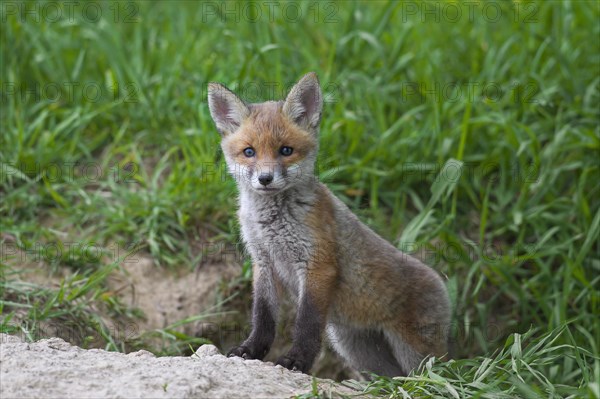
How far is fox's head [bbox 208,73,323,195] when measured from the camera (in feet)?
15.0

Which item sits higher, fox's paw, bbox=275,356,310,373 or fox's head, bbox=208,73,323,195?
fox's head, bbox=208,73,323,195

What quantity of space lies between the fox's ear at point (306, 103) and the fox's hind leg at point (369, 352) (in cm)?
136

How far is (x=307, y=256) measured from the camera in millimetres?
4668

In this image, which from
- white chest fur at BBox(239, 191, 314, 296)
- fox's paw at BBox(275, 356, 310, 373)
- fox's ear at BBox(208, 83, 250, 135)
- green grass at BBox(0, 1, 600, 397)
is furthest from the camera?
green grass at BBox(0, 1, 600, 397)

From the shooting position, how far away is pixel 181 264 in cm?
603

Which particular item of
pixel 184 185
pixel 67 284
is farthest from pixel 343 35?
pixel 67 284

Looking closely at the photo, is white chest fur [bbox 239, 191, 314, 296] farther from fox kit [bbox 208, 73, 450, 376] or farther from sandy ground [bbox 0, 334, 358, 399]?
sandy ground [bbox 0, 334, 358, 399]

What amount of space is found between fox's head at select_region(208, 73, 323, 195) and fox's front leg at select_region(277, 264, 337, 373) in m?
0.56

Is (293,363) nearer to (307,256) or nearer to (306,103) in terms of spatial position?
(307,256)

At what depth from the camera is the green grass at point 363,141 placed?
6062 millimetres

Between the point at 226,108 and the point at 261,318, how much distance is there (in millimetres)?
1321

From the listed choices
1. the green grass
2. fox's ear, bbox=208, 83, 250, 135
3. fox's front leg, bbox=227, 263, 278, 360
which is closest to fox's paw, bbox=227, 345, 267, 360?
fox's front leg, bbox=227, 263, 278, 360

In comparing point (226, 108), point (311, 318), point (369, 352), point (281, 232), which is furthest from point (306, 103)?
point (369, 352)

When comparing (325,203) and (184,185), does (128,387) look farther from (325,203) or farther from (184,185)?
(184,185)
